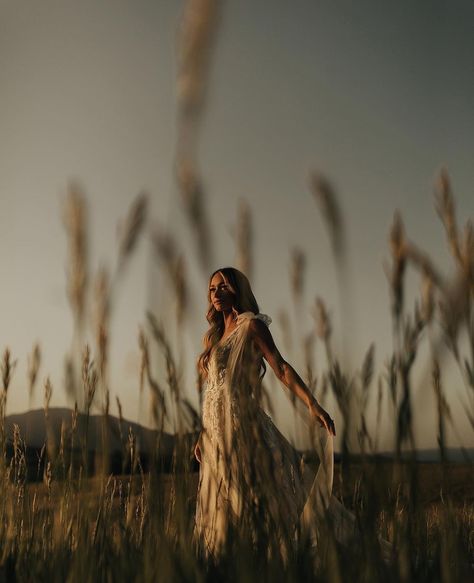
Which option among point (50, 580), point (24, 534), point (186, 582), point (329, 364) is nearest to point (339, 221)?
point (329, 364)

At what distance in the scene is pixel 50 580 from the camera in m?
1.59

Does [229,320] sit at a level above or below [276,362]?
above

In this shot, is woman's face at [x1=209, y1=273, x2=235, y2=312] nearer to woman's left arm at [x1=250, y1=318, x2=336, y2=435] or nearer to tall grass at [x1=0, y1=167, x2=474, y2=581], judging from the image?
woman's left arm at [x1=250, y1=318, x2=336, y2=435]

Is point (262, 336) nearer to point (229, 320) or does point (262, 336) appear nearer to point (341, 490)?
point (229, 320)

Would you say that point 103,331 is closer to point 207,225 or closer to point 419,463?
→ point 207,225

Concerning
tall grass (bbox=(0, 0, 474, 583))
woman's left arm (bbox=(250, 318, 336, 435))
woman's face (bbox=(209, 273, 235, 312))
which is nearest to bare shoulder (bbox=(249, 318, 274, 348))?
woman's left arm (bbox=(250, 318, 336, 435))

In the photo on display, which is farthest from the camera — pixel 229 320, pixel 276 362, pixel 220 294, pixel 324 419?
pixel 229 320

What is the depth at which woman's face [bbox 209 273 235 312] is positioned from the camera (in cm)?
363

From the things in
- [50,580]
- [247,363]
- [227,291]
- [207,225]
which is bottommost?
[50,580]

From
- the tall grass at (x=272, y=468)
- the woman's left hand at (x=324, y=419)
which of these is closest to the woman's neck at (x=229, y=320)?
the woman's left hand at (x=324, y=419)

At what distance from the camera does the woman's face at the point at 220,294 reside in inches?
143

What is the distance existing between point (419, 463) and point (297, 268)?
2.07ft

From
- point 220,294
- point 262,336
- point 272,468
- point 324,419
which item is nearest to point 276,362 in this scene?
point 262,336

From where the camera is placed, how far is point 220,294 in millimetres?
3682
